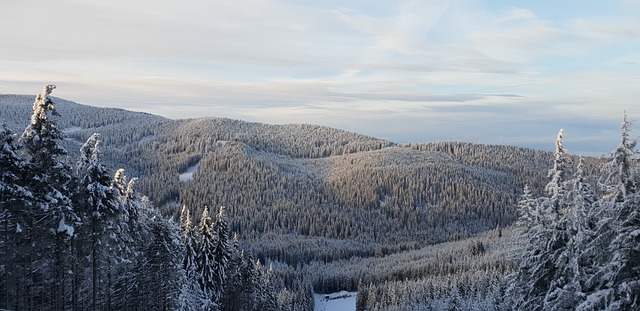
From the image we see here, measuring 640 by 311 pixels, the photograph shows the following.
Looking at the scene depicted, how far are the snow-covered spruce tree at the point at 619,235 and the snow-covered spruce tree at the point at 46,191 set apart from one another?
2130 centimetres

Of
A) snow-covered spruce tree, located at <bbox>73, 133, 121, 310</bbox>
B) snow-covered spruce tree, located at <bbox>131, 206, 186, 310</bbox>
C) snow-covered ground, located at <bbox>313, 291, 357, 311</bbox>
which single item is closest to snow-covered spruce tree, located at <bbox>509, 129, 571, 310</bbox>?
snow-covered spruce tree, located at <bbox>73, 133, 121, 310</bbox>

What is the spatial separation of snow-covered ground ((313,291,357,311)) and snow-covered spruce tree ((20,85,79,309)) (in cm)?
9616

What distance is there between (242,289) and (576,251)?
38102 millimetres

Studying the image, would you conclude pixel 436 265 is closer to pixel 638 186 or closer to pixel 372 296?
pixel 372 296

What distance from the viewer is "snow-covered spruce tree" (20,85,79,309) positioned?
22703 mm

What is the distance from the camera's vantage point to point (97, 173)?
80.5 feet

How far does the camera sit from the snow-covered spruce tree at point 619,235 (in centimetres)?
1471

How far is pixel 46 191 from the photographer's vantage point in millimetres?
23047

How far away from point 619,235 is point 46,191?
22.7m

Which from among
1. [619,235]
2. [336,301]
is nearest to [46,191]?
[619,235]

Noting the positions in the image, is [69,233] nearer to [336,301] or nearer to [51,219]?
[51,219]

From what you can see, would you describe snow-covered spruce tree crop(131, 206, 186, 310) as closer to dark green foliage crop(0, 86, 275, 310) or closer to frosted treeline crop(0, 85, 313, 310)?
frosted treeline crop(0, 85, 313, 310)

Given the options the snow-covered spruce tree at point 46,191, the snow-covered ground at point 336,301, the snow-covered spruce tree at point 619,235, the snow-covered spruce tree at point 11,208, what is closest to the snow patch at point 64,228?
the snow-covered spruce tree at point 46,191

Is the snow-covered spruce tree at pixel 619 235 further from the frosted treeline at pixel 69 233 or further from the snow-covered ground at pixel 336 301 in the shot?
the snow-covered ground at pixel 336 301
